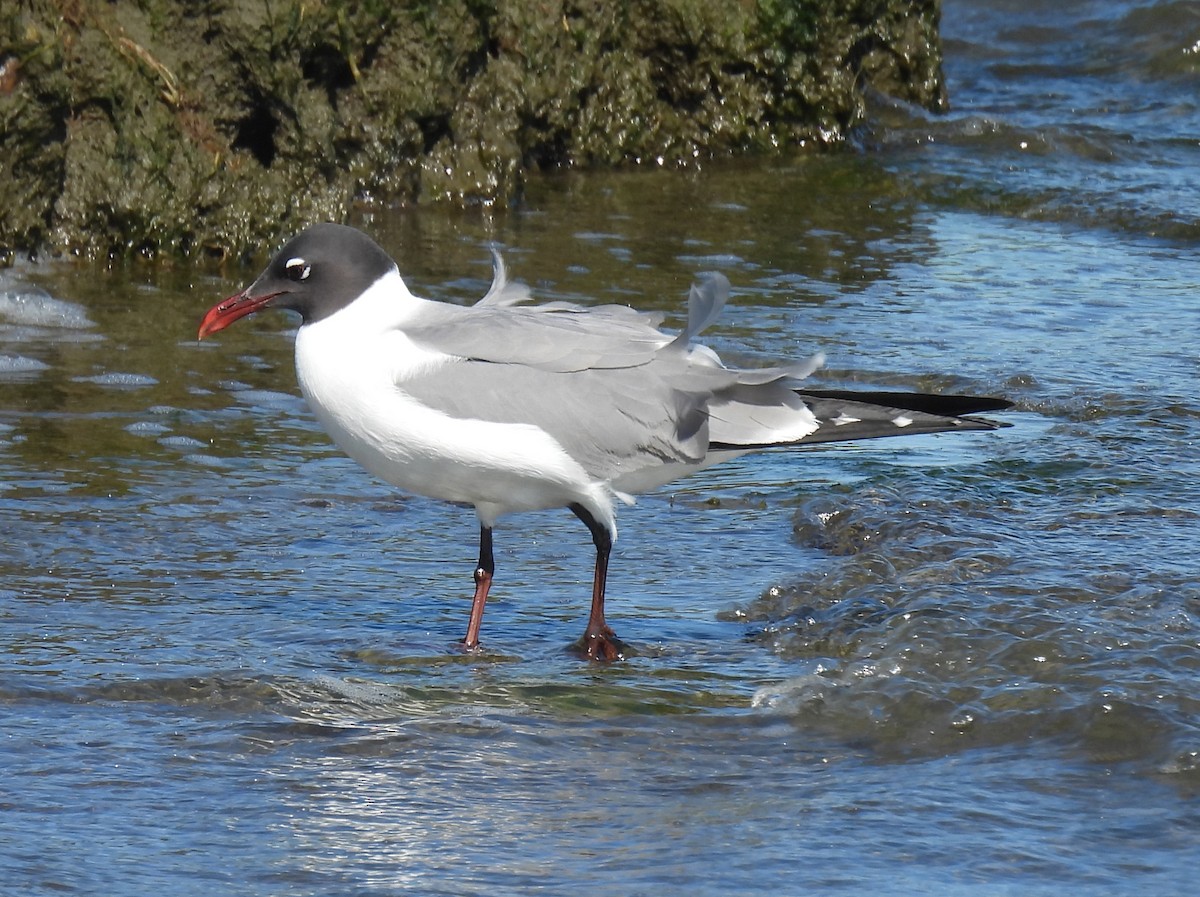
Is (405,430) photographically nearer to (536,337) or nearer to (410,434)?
(410,434)

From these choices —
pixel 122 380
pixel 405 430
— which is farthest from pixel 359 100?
pixel 405 430

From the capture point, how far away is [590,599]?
557 centimetres

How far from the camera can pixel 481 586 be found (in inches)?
207

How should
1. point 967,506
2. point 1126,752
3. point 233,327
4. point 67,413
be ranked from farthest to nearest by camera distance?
point 233,327 → point 67,413 → point 967,506 → point 1126,752

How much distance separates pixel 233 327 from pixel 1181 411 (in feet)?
13.8

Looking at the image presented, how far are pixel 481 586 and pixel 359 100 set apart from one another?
211 inches

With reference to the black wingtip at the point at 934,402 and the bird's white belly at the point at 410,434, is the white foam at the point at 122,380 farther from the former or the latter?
the black wingtip at the point at 934,402

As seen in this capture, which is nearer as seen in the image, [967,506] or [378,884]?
[378,884]

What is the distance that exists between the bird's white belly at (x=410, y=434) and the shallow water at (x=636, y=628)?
0.49m

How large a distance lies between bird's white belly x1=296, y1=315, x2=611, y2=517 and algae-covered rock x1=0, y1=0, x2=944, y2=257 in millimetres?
3985

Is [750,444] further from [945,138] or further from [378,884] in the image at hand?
[945,138]

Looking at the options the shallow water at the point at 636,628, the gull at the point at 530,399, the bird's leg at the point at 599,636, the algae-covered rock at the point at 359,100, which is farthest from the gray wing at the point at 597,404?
the algae-covered rock at the point at 359,100

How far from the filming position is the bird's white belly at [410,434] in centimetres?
493

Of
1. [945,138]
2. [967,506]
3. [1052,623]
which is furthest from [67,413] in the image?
[945,138]
